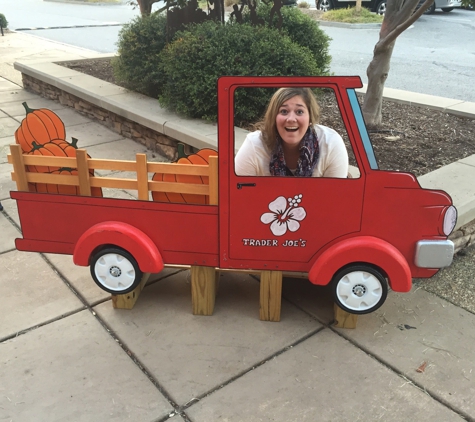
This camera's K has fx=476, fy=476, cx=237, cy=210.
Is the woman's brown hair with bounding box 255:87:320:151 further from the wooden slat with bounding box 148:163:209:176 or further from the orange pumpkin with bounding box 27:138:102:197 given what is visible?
the orange pumpkin with bounding box 27:138:102:197

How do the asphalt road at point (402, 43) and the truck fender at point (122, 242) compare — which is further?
the asphalt road at point (402, 43)

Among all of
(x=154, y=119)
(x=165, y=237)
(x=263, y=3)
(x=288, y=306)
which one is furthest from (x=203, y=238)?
(x=263, y=3)

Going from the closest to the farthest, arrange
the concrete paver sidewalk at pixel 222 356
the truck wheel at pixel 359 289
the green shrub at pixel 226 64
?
the concrete paver sidewalk at pixel 222 356 → the truck wheel at pixel 359 289 → the green shrub at pixel 226 64

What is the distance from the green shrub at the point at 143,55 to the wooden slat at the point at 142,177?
3.83 metres

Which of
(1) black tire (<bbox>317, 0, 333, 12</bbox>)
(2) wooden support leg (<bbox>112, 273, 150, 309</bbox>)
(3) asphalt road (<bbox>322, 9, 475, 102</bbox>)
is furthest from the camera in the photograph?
(1) black tire (<bbox>317, 0, 333, 12</bbox>)

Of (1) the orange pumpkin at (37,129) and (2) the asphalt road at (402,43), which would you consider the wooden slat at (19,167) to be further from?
(2) the asphalt road at (402,43)

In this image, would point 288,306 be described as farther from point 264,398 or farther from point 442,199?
point 442,199

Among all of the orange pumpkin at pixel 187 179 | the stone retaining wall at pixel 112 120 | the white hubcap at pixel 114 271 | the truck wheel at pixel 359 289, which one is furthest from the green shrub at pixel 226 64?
the truck wheel at pixel 359 289

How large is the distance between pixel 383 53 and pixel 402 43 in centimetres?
987

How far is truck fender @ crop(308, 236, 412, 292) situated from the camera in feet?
8.38

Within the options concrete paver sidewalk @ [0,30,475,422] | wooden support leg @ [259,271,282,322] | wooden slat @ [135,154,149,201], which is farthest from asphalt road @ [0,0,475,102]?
wooden slat @ [135,154,149,201]

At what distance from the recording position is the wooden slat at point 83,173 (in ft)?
8.77

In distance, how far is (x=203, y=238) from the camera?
8.99 feet

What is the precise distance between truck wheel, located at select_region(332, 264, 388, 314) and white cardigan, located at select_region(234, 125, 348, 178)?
54 cm
